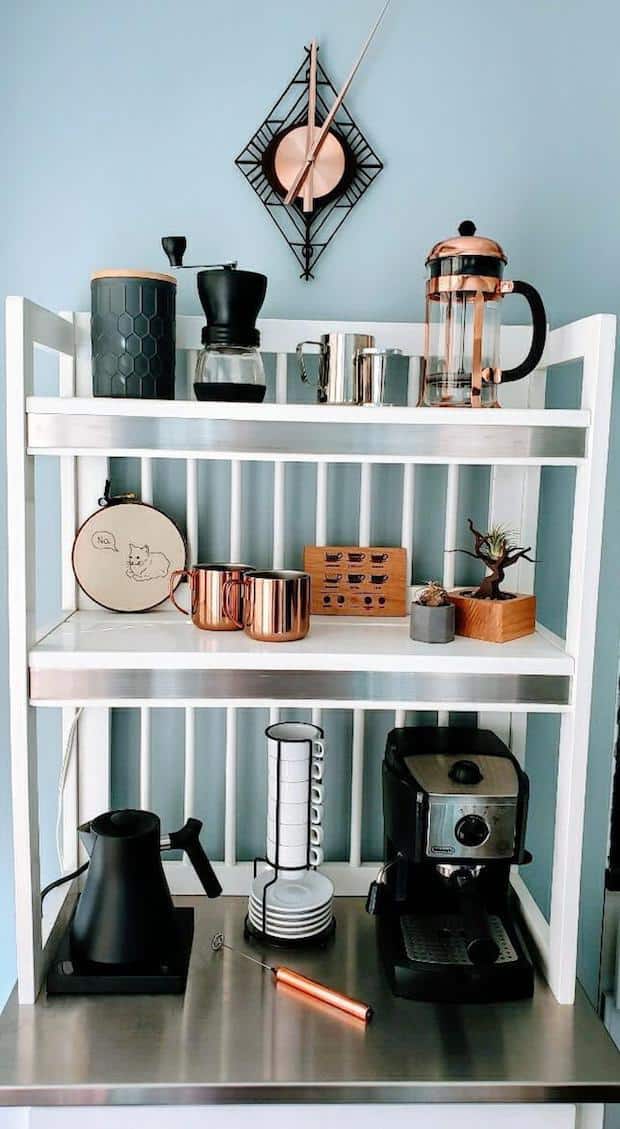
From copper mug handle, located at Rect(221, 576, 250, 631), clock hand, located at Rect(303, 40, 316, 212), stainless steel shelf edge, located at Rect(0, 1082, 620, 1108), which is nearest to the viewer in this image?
stainless steel shelf edge, located at Rect(0, 1082, 620, 1108)

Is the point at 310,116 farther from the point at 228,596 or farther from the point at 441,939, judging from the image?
the point at 441,939

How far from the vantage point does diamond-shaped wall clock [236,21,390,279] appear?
145 centimetres

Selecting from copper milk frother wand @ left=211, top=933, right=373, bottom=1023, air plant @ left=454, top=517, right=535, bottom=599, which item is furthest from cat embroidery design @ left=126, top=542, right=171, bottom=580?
copper milk frother wand @ left=211, top=933, right=373, bottom=1023

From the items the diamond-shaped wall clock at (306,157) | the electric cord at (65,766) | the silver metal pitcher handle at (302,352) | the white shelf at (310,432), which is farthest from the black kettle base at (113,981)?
the diamond-shaped wall clock at (306,157)

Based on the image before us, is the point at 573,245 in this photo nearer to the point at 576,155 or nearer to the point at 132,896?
the point at 576,155

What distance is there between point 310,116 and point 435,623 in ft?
2.57

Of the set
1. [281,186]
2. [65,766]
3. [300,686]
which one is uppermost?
[281,186]

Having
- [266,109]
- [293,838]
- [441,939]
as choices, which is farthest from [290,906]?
[266,109]

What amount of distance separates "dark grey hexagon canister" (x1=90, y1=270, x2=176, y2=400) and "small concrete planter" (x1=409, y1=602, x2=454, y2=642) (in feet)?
1.52

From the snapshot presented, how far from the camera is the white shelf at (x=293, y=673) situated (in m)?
1.21

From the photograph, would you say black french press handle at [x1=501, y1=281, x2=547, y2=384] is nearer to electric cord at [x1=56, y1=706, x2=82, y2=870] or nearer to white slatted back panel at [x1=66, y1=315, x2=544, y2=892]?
white slatted back panel at [x1=66, y1=315, x2=544, y2=892]

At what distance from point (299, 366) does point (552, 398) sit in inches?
17.5

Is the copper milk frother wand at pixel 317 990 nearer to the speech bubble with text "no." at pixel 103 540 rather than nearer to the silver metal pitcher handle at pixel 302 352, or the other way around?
the speech bubble with text "no." at pixel 103 540

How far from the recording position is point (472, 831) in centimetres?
125
